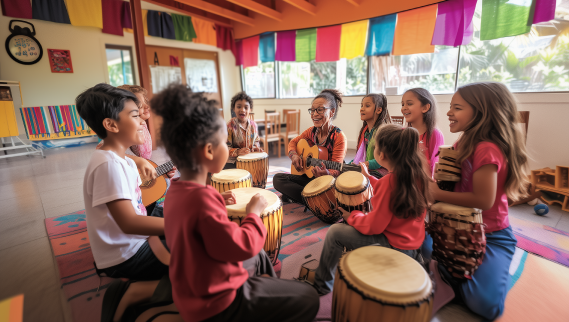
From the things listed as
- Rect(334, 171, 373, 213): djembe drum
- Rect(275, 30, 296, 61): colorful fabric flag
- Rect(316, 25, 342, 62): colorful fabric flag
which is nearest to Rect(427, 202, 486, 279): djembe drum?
Rect(334, 171, 373, 213): djembe drum

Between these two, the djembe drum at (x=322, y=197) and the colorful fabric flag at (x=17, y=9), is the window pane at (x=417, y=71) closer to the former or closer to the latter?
the djembe drum at (x=322, y=197)

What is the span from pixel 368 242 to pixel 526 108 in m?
3.69

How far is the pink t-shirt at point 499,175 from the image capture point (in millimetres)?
1281

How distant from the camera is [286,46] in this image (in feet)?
21.2

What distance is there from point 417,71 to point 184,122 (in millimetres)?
5191

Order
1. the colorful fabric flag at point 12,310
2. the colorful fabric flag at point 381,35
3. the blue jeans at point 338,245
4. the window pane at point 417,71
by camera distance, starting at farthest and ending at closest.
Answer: the colorful fabric flag at point 381,35 → the window pane at point 417,71 → the blue jeans at point 338,245 → the colorful fabric flag at point 12,310

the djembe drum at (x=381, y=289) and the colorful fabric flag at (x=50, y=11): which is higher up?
the colorful fabric flag at (x=50, y=11)

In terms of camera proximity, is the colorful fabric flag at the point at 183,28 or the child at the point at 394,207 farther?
the colorful fabric flag at the point at 183,28

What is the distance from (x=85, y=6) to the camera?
558 cm

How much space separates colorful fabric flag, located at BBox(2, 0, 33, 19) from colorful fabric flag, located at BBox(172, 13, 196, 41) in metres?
2.84

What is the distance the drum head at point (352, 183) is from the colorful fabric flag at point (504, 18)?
3.66 m

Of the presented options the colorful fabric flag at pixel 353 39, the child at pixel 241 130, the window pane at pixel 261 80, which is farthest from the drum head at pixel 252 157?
the window pane at pixel 261 80

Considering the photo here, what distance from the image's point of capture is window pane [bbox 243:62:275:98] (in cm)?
754

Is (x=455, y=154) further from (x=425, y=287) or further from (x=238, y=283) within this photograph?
(x=238, y=283)
